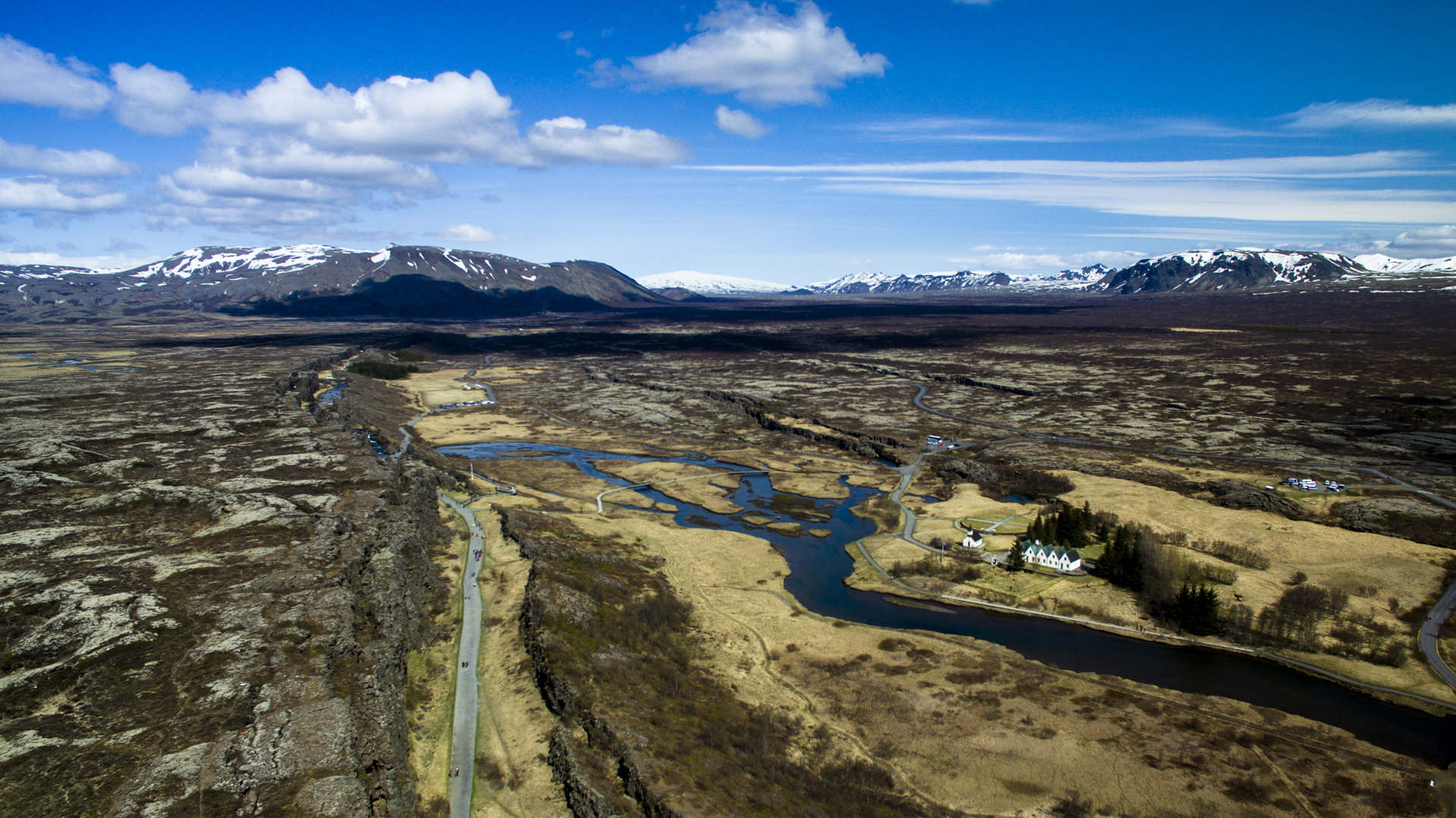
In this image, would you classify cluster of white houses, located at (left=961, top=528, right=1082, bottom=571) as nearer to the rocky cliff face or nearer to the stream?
the stream

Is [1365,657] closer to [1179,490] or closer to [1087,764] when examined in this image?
[1087,764]

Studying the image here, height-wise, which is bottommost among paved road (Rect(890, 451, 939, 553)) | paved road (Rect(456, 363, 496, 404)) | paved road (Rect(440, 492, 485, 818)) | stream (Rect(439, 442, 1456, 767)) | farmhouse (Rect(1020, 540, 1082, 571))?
stream (Rect(439, 442, 1456, 767))

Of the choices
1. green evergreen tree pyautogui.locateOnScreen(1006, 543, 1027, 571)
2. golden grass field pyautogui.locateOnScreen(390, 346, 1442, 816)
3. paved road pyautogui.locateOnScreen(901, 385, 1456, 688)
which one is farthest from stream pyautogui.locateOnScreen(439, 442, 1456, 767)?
green evergreen tree pyautogui.locateOnScreen(1006, 543, 1027, 571)

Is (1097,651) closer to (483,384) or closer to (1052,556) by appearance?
(1052,556)

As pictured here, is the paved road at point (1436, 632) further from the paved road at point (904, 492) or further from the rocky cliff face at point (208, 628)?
the rocky cliff face at point (208, 628)

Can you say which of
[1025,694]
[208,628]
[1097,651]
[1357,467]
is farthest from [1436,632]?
[208,628]

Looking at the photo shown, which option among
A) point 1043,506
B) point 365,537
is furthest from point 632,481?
point 1043,506
